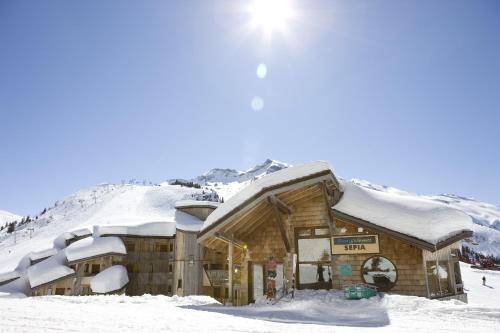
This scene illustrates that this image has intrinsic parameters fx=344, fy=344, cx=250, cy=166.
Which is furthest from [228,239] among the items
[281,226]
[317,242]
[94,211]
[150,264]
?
[94,211]

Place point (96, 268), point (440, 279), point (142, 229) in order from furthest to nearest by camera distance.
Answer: point (142, 229)
point (96, 268)
point (440, 279)

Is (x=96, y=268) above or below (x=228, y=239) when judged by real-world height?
below

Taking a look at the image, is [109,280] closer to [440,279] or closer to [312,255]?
[312,255]

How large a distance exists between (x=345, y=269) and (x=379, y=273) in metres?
1.30

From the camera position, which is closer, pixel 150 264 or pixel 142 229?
pixel 150 264

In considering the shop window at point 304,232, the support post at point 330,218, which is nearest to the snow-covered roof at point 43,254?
the shop window at point 304,232

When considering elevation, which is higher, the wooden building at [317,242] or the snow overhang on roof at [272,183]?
the snow overhang on roof at [272,183]

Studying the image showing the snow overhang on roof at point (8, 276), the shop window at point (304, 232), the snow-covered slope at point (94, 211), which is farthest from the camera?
the snow-covered slope at point (94, 211)

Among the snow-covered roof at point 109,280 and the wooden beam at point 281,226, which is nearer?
the wooden beam at point 281,226

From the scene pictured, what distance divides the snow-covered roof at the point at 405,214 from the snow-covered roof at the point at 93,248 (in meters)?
21.3

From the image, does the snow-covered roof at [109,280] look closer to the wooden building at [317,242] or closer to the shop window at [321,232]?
the wooden building at [317,242]

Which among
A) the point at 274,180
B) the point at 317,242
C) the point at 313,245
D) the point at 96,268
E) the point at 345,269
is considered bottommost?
the point at 96,268

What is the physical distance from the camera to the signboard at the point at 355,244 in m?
13.7

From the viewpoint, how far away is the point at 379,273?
13500 mm
